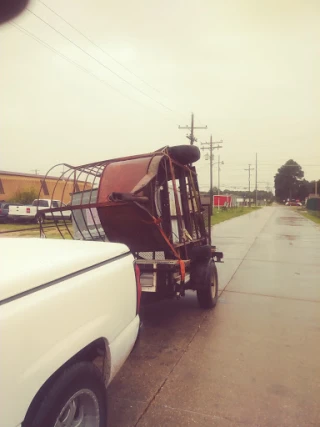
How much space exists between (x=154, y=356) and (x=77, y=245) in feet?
6.84

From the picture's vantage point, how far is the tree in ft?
458

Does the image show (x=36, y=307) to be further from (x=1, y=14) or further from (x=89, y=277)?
(x=1, y=14)

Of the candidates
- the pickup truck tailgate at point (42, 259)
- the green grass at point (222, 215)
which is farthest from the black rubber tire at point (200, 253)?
the green grass at point (222, 215)

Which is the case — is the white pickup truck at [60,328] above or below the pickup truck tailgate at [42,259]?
below

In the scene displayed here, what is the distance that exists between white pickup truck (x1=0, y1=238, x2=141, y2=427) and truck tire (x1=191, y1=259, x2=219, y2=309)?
3.02 metres

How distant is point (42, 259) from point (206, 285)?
3.97 meters

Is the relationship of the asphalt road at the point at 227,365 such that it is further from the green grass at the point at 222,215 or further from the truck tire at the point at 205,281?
the green grass at the point at 222,215

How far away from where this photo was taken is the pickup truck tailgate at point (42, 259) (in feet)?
6.15

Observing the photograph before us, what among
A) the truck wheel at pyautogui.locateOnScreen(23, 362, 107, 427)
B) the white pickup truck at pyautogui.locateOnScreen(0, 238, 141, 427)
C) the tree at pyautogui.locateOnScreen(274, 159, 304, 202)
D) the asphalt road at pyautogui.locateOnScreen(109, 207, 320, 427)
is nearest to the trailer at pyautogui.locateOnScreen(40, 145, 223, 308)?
the asphalt road at pyautogui.locateOnScreen(109, 207, 320, 427)

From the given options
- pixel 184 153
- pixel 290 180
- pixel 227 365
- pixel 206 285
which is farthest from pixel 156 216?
pixel 290 180

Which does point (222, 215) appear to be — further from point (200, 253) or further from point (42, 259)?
point (42, 259)

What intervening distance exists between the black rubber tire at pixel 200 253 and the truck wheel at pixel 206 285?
0.38 ft

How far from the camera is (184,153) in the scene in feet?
18.8

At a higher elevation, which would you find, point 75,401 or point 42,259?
point 42,259
